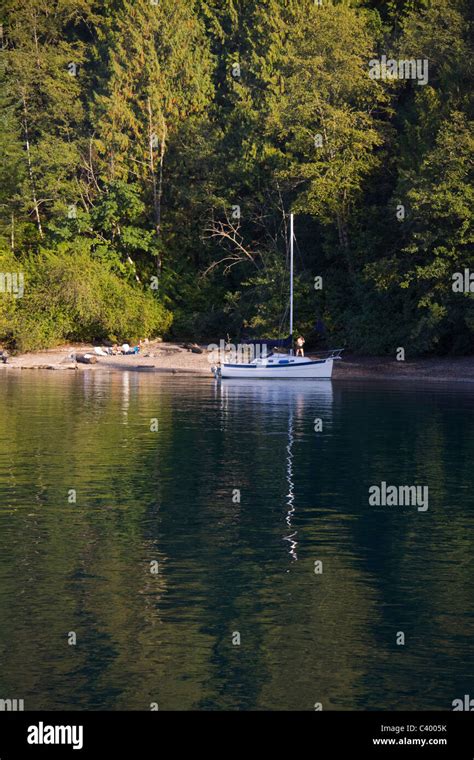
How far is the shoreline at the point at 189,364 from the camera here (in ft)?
251

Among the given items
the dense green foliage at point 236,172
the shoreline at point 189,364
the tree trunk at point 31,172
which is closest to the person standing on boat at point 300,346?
the shoreline at point 189,364

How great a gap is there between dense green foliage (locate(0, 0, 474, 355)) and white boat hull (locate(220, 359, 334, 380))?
15.8 feet

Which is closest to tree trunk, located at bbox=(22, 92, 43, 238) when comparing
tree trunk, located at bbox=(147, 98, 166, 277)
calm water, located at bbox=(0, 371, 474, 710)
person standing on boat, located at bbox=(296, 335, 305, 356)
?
tree trunk, located at bbox=(147, 98, 166, 277)

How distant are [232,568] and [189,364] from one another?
62.5 metres

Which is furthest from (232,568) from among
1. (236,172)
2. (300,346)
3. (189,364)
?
(236,172)

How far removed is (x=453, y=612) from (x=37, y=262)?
77818mm

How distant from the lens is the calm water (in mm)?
17484

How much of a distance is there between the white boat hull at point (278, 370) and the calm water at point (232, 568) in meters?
28.8

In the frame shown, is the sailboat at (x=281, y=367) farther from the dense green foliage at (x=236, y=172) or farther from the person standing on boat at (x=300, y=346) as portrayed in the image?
the dense green foliage at (x=236, y=172)

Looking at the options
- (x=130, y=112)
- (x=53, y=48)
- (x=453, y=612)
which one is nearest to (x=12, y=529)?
(x=453, y=612)

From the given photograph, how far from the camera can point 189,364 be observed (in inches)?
3388

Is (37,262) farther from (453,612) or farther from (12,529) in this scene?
(453,612)

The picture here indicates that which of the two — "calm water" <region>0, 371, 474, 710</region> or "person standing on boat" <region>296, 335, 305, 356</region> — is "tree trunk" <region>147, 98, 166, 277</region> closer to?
"person standing on boat" <region>296, 335, 305, 356</region>
